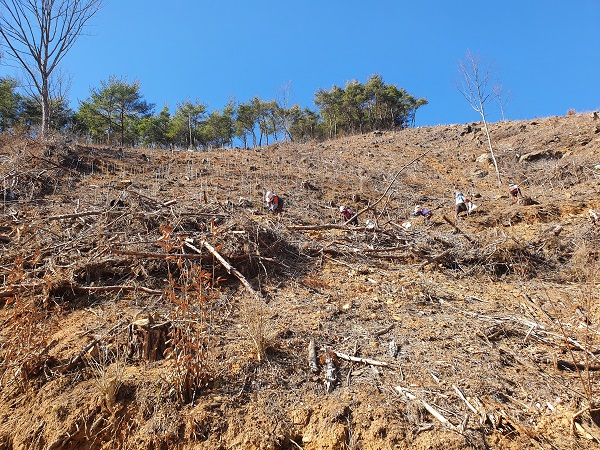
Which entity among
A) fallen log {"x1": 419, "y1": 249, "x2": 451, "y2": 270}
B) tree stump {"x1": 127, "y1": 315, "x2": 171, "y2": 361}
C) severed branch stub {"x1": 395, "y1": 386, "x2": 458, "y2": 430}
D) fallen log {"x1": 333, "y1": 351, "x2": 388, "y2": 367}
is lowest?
severed branch stub {"x1": 395, "y1": 386, "x2": 458, "y2": 430}

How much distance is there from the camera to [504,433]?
5.28ft

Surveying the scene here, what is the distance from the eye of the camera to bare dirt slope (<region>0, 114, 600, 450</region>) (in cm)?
171

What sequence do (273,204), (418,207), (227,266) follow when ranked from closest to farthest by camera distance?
(227,266)
(273,204)
(418,207)

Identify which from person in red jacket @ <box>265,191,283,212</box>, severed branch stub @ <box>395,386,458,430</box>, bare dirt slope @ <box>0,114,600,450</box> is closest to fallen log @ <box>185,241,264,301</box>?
bare dirt slope @ <box>0,114,600,450</box>

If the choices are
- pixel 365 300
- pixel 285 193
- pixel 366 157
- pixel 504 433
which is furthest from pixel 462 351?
pixel 366 157

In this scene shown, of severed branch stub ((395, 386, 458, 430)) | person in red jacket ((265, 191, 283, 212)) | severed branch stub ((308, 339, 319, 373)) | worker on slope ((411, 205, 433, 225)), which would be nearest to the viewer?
severed branch stub ((395, 386, 458, 430))

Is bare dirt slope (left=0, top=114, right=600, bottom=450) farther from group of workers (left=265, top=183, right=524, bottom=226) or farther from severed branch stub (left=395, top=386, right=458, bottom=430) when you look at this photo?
group of workers (left=265, top=183, right=524, bottom=226)

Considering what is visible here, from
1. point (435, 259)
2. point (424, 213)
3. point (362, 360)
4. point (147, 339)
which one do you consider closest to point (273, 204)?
point (435, 259)

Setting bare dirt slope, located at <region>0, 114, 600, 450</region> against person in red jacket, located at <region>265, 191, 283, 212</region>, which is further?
person in red jacket, located at <region>265, 191, 283, 212</region>

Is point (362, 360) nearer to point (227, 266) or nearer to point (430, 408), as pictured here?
point (430, 408)

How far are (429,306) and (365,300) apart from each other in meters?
0.59

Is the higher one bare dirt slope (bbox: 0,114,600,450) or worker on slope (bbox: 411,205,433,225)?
worker on slope (bbox: 411,205,433,225)

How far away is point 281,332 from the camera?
250 centimetres

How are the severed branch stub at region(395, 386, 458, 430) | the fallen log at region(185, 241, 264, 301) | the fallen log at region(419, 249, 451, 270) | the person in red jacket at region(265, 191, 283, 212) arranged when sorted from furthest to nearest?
1. the person in red jacket at region(265, 191, 283, 212)
2. the fallen log at region(419, 249, 451, 270)
3. the fallen log at region(185, 241, 264, 301)
4. the severed branch stub at region(395, 386, 458, 430)
